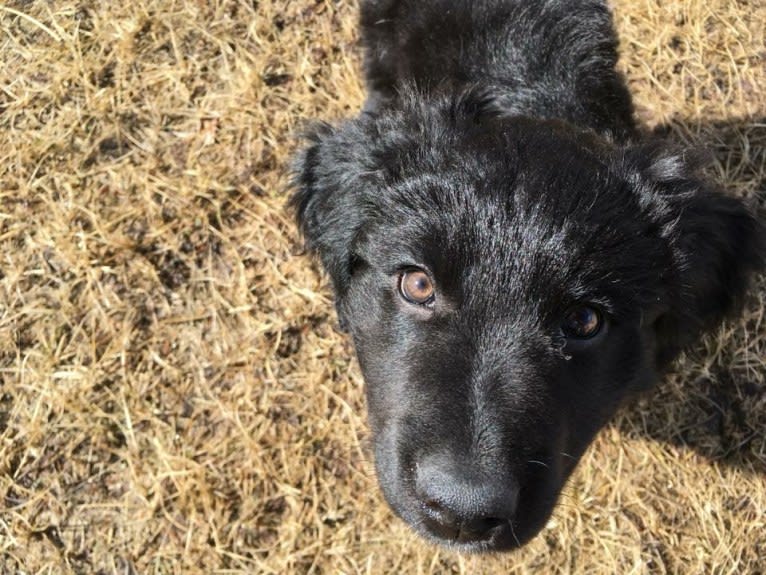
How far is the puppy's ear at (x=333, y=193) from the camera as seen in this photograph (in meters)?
2.38

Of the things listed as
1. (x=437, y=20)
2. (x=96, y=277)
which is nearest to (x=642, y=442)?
(x=437, y=20)

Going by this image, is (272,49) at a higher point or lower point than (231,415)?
higher

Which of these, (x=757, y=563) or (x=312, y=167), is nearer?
(x=312, y=167)

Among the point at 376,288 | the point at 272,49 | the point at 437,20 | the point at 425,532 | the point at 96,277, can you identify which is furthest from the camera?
the point at 272,49

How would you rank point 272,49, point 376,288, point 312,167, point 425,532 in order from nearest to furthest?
point 425,532, point 376,288, point 312,167, point 272,49

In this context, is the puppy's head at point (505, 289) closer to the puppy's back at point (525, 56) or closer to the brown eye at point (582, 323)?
the brown eye at point (582, 323)

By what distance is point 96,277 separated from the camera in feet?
10.9

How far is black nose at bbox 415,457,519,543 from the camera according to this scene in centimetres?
185

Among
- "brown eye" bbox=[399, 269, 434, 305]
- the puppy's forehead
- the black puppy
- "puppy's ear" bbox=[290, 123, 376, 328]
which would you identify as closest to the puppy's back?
the black puppy

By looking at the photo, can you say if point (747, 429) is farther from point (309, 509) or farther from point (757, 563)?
point (309, 509)

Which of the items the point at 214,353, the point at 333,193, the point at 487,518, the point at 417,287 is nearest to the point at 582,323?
the point at 417,287

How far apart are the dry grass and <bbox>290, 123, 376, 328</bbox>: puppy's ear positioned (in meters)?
0.78

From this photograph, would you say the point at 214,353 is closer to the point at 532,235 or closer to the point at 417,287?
the point at 417,287

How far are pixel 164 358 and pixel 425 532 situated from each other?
1591 millimetres
